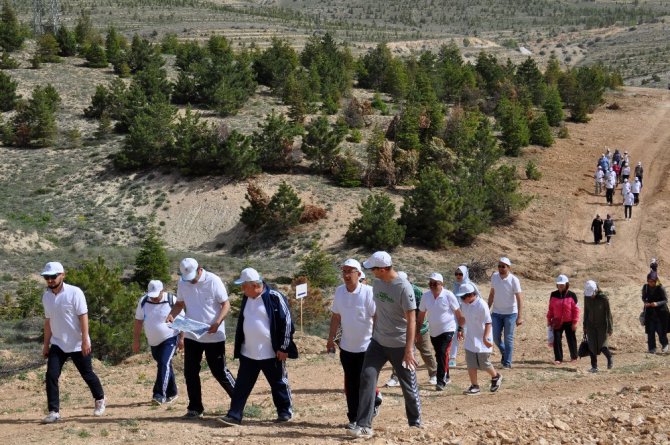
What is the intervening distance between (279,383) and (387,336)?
129cm

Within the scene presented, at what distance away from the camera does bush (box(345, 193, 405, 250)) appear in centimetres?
2533

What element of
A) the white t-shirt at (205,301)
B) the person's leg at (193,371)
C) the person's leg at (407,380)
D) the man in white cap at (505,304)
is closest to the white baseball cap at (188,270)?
the white t-shirt at (205,301)

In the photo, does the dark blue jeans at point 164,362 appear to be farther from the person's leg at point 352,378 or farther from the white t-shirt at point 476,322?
the white t-shirt at point 476,322

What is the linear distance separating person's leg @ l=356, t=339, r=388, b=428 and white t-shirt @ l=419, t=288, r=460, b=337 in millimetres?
2863

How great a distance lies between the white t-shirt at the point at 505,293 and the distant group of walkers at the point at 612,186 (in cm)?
1570

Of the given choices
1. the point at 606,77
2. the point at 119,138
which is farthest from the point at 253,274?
the point at 606,77

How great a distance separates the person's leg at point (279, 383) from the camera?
338 inches

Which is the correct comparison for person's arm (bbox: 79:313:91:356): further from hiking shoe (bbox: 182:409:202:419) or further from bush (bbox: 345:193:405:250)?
bush (bbox: 345:193:405:250)

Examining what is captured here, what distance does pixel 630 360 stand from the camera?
13.8 meters

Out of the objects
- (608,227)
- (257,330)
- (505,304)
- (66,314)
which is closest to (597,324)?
(505,304)

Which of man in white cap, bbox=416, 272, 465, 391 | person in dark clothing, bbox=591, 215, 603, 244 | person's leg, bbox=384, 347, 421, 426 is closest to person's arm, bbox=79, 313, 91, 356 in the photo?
person's leg, bbox=384, 347, 421, 426

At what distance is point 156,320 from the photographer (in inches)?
389

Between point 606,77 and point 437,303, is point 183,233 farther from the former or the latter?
point 606,77

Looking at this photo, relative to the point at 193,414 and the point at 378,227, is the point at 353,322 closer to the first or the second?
the point at 193,414
